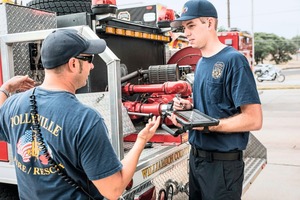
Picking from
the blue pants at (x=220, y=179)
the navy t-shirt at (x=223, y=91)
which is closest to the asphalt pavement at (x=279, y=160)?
the blue pants at (x=220, y=179)

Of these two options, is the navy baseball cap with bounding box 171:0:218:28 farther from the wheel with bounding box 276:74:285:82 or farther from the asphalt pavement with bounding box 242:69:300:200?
the wheel with bounding box 276:74:285:82

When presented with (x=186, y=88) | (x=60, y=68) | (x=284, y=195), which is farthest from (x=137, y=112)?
(x=284, y=195)

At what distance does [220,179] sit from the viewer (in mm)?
2287

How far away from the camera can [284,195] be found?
15.2 ft

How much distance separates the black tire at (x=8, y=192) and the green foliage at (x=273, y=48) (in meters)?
60.4

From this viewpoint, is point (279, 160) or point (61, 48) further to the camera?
point (279, 160)

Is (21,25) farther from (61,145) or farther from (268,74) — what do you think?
(268,74)

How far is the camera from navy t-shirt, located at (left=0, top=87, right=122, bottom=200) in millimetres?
1479

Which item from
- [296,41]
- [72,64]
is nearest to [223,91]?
[72,64]

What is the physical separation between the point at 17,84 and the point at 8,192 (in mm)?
937

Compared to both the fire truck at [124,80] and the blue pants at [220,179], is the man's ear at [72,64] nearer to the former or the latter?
the fire truck at [124,80]

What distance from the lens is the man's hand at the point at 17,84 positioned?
7.13 feet

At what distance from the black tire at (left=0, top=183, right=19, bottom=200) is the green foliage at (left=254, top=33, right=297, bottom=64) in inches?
2376

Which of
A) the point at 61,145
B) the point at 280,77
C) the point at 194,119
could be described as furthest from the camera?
the point at 280,77
